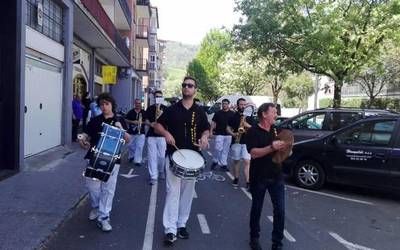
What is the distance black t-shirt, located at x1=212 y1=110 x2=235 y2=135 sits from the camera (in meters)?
12.1

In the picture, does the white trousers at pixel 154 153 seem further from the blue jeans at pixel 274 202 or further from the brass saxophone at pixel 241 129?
the blue jeans at pixel 274 202

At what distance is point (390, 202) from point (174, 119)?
5222 millimetres

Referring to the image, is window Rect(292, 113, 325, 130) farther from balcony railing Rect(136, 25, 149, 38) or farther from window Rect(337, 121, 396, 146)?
balcony railing Rect(136, 25, 149, 38)

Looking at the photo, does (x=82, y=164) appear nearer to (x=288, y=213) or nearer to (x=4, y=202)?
(x=4, y=202)

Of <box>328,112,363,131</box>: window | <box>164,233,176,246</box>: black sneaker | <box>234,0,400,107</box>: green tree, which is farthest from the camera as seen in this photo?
<box>234,0,400,107</box>: green tree

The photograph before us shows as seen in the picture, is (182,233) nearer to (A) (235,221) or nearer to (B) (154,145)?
(A) (235,221)

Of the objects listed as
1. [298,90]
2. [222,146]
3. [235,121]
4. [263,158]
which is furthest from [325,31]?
[298,90]

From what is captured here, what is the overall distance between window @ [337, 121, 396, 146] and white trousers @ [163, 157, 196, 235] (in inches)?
187

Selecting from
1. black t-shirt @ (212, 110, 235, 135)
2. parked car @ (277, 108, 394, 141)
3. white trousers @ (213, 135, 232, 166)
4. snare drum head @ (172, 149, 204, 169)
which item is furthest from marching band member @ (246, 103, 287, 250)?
parked car @ (277, 108, 394, 141)

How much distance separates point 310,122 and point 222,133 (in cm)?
307

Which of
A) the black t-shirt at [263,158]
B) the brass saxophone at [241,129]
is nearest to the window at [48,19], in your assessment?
the brass saxophone at [241,129]

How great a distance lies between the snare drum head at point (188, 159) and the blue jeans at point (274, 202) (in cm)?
68

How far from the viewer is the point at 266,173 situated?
18.7ft

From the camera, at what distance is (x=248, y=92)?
196ft
